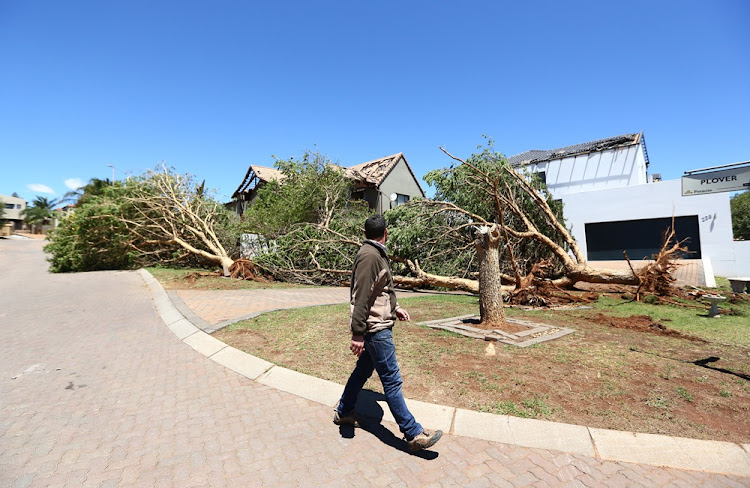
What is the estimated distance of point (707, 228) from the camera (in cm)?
1457

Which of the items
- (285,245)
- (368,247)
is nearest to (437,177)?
(285,245)

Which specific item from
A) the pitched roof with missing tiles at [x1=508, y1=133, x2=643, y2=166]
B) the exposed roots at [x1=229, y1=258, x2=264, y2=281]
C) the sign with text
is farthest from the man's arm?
the sign with text

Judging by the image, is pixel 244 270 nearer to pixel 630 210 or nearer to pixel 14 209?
pixel 630 210

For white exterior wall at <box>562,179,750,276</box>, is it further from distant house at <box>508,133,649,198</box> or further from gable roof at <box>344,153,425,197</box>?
gable roof at <box>344,153,425,197</box>

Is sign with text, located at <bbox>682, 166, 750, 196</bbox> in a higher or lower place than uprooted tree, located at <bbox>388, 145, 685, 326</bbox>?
higher

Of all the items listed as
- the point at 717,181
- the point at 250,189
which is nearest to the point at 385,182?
the point at 250,189

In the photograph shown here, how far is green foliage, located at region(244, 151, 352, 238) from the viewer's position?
553 inches

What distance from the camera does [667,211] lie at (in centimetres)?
1554

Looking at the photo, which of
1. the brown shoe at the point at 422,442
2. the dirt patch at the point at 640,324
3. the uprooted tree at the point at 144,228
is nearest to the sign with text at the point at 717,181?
the dirt patch at the point at 640,324

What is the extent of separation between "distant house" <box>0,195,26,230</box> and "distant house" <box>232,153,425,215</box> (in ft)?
177

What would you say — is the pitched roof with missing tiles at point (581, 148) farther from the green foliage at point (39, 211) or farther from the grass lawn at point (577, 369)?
the green foliage at point (39, 211)

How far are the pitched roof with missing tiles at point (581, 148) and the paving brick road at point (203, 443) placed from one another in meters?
17.0

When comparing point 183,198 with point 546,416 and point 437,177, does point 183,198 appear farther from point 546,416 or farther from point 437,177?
point 546,416

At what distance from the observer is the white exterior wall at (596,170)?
2022 centimetres
